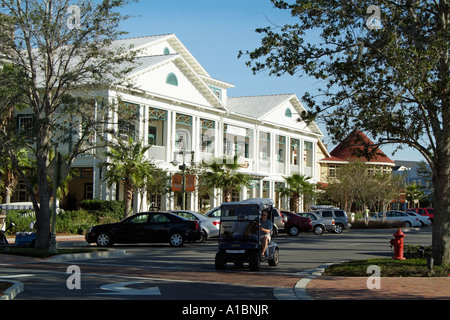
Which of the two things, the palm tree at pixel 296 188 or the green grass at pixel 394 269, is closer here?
the green grass at pixel 394 269

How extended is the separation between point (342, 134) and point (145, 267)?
253 inches

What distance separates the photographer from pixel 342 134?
1562 cm

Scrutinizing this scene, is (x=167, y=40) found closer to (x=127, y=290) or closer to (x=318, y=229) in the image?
(x=318, y=229)

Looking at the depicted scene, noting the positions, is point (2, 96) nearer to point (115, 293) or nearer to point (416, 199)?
point (115, 293)

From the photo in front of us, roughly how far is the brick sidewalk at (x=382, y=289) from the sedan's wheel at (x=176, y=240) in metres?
11.9

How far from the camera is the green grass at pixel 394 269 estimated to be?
1366 cm

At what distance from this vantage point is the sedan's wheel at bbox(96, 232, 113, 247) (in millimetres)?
24781

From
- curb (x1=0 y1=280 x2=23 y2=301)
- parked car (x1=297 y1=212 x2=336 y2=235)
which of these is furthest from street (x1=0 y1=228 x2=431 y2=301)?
parked car (x1=297 y1=212 x2=336 y2=235)

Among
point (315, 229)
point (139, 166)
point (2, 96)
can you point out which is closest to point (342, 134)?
point (2, 96)

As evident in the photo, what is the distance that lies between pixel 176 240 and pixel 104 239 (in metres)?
2.95

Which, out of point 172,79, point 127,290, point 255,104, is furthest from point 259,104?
point 127,290

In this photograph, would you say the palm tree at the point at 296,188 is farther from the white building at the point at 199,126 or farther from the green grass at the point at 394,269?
the green grass at the point at 394,269

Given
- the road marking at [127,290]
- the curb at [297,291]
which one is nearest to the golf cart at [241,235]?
the curb at [297,291]

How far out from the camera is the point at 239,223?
15.6 meters
